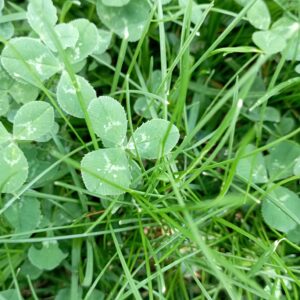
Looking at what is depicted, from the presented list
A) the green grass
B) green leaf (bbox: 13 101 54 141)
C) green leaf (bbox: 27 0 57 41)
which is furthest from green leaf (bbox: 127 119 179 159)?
green leaf (bbox: 27 0 57 41)

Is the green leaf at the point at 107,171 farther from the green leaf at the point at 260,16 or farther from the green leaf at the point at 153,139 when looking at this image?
the green leaf at the point at 260,16

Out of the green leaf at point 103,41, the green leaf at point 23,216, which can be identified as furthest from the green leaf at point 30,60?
the green leaf at point 23,216

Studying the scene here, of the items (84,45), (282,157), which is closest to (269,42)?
(282,157)

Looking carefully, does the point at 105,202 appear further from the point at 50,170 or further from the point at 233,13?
the point at 233,13

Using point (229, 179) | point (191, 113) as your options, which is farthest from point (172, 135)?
point (191, 113)

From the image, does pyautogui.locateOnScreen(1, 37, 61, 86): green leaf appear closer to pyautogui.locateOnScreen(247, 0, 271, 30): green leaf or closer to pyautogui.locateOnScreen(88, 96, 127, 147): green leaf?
pyautogui.locateOnScreen(88, 96, 127, 147): green leaf

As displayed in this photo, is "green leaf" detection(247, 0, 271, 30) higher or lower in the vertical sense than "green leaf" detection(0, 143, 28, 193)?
higher
